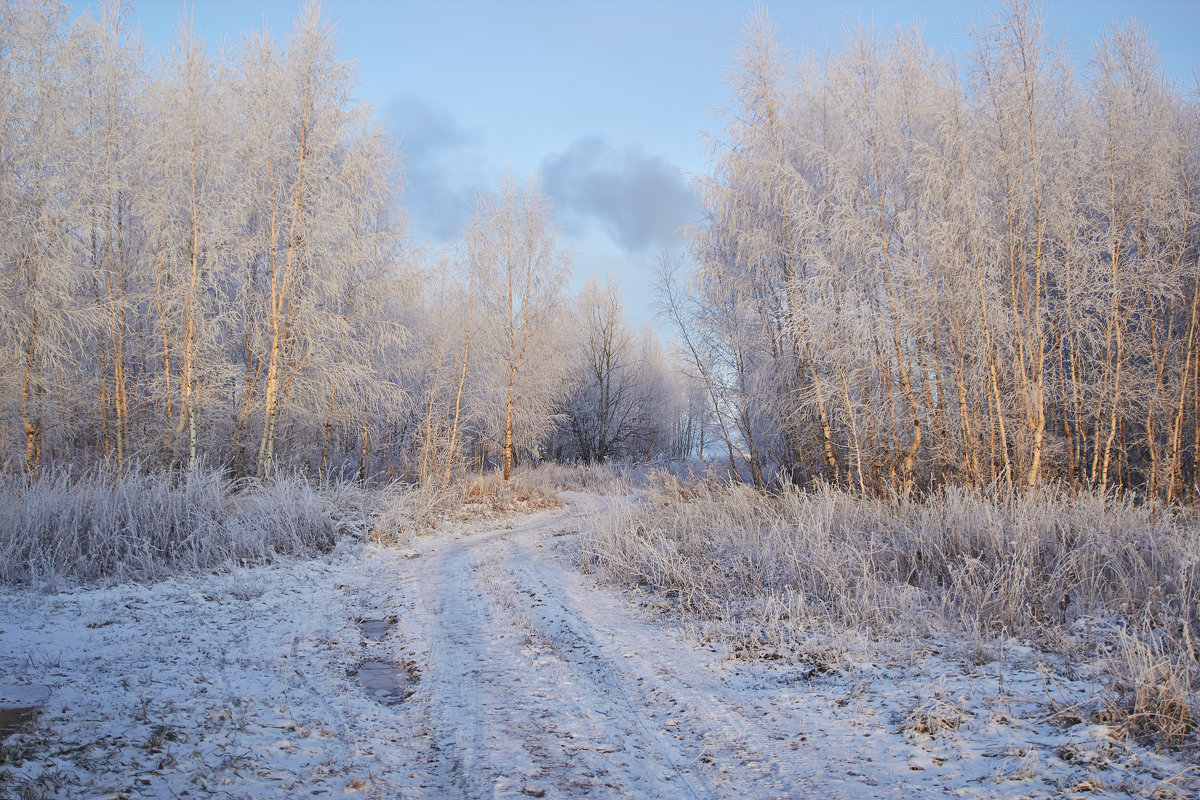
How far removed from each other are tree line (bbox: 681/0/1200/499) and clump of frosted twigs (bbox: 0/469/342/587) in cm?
849

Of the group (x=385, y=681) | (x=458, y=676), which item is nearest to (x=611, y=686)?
(x=458, y=676)

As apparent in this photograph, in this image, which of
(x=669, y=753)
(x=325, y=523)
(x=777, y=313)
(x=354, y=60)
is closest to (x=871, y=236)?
(x=777, y=313)

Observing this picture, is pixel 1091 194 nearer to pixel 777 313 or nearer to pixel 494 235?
pixel 777 313

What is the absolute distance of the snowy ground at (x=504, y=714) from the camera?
7.64 ft

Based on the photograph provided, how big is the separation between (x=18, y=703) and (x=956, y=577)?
611 centimetres

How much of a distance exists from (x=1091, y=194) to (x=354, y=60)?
1427 centimetres

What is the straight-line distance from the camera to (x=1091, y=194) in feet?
32.1

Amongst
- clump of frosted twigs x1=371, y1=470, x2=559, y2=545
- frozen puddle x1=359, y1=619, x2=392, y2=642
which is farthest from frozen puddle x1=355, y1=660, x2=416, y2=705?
clump of frosted twigs x1=371, y1=470, x2=559, y2=545

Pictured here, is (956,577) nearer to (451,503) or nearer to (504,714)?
(504,714)

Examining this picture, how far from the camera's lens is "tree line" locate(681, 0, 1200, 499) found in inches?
349

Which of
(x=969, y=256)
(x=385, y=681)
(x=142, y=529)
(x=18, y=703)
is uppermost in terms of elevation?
(x=969, y=256)

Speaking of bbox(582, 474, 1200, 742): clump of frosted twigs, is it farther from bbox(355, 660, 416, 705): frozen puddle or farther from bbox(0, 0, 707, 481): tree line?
bbox(0, 0, 707, 481): tree line

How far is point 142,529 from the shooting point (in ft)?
21.8

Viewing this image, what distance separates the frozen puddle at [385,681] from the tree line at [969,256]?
7728 mm
